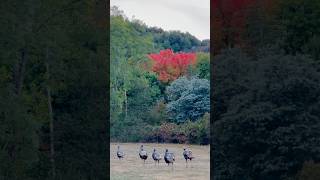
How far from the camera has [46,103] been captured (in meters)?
18.1

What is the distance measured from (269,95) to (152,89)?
10.4 meters

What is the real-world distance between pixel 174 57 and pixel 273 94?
1094cm

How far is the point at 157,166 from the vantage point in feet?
75.3

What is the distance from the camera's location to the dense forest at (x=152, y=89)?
2616 cm

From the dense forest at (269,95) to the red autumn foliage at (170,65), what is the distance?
7.18 m

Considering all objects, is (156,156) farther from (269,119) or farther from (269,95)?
(269,95)

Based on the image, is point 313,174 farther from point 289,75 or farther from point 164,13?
point 164,13

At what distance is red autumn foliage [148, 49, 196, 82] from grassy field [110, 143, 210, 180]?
9.27ft

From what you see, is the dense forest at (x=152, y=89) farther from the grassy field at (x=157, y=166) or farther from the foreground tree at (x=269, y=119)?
the foreground tree at (x=269, y=119)

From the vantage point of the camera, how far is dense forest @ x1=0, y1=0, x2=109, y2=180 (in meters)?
15.6

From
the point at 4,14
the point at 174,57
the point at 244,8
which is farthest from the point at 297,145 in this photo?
the point at 174,57

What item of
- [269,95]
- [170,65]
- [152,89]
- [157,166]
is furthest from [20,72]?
[170,65]

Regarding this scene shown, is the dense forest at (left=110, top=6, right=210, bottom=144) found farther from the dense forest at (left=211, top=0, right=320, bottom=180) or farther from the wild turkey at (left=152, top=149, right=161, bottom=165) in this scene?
the dense forest at (left=211, top=0, right=320, bottom=180)

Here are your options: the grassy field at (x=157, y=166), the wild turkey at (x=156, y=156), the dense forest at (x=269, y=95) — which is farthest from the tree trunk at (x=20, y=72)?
the wild turkey at (x=156, y=156)
